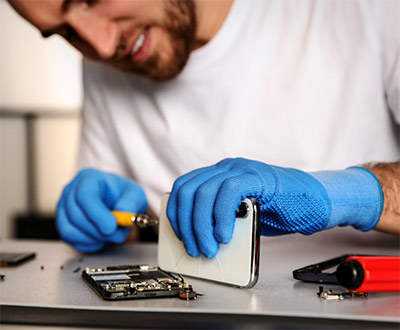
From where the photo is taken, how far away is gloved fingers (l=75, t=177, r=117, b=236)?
0.99 m

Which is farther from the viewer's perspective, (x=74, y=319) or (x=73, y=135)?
(x=73, y=135)

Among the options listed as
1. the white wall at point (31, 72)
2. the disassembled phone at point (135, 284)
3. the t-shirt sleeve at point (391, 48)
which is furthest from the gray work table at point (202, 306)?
the white wall at point (31, 72)

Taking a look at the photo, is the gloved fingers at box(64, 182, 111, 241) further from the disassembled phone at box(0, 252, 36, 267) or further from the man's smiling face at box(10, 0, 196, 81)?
the man's smiling face at box(10, 0, 196, 81)

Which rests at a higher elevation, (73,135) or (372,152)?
(372,152)

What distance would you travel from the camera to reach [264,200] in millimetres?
708

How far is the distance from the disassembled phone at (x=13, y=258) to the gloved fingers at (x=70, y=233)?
0.10m

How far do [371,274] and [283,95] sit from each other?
2.15 feet

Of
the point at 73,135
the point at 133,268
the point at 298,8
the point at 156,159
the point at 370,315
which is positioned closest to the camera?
the point at 370,315

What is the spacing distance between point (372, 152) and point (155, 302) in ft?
2.40

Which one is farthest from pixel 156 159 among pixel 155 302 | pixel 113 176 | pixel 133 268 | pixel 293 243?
pixel 155 302

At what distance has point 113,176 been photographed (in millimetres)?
1128

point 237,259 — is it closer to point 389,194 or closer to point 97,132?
point 389,194

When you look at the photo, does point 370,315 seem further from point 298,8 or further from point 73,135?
point 73,135

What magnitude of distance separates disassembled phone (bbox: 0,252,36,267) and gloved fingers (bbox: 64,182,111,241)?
0.11 meters
